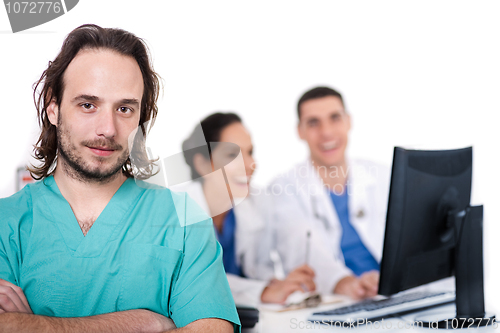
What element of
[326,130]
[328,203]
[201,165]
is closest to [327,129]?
[326,130]

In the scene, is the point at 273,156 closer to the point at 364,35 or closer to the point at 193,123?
the point at 193,123

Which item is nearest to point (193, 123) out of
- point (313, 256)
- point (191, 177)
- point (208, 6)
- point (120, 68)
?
point (191, 177)

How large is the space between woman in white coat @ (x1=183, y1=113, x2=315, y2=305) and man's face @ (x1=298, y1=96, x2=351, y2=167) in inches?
9.5

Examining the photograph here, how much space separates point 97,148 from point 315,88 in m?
0.84

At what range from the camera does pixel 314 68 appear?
53.0 inches

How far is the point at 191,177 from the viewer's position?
1.01 meters

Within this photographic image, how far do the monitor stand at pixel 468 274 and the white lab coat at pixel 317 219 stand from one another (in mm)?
519

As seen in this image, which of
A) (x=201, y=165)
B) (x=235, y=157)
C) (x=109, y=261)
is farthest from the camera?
(x=235, y=157)

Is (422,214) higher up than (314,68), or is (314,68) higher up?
(314,68)

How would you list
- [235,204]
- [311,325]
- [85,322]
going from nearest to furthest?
[85,322] → [311,325] → [235,204]

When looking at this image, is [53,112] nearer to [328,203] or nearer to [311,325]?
[311,325]

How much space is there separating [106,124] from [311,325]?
63cm

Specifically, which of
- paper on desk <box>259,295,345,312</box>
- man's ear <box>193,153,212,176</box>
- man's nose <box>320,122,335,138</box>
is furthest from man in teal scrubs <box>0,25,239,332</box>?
man's nose <box>320,122,335,138</box>

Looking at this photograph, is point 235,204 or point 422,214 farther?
point 235,204
